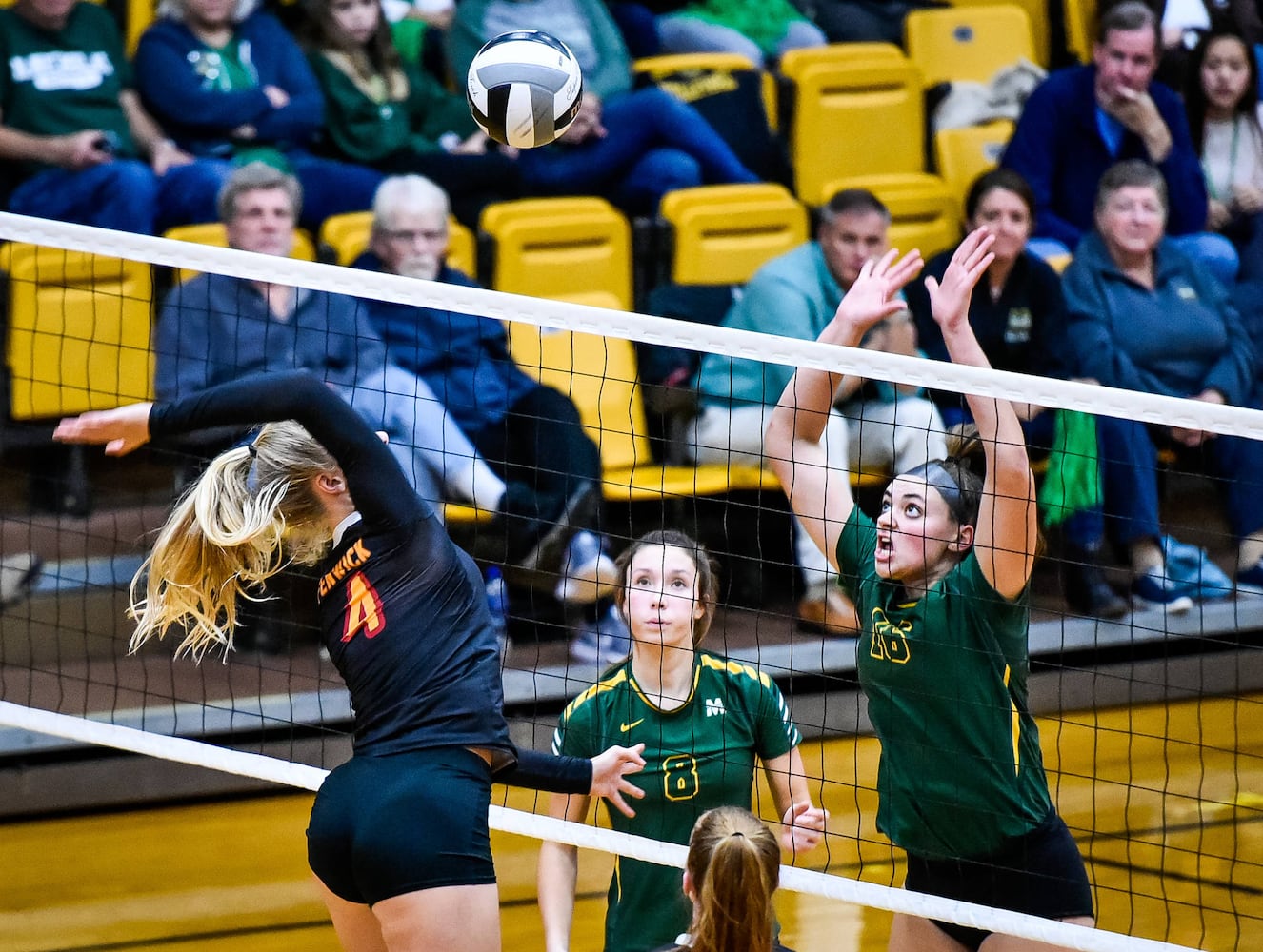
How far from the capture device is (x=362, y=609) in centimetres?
342

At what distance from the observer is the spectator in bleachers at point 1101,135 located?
7676 mm

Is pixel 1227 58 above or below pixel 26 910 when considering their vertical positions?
above

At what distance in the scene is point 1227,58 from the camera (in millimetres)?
8008

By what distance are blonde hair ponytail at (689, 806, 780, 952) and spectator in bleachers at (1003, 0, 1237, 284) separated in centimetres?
514

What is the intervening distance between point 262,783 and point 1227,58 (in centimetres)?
563

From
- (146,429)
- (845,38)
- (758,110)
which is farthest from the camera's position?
(845,38)

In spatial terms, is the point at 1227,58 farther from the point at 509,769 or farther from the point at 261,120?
the point at 509,769

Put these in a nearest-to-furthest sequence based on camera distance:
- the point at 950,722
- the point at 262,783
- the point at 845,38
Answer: the point at 950,722 < the point at 262,783 < the point at 845,38

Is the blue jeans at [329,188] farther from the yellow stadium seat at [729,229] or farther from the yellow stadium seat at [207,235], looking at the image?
the yellow stadium seat at [729,229]

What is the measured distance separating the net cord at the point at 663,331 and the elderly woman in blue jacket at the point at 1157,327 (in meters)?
3.02

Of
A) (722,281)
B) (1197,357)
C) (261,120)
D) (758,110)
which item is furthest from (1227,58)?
(261,120)

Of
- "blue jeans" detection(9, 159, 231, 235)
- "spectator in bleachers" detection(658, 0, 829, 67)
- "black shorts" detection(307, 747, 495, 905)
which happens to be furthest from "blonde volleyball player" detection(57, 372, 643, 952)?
"spectator in bleachers" detection(658, 0, 829, 67)

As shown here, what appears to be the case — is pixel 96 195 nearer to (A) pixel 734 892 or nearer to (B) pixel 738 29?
(B) pixel 738 29

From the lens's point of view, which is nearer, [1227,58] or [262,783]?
[262,783]
